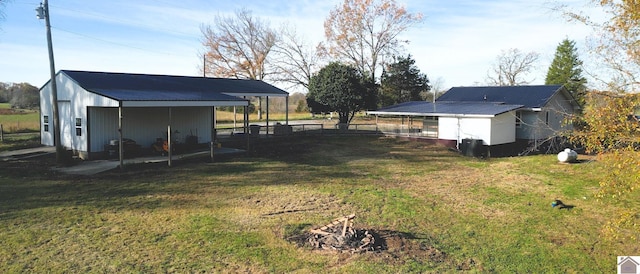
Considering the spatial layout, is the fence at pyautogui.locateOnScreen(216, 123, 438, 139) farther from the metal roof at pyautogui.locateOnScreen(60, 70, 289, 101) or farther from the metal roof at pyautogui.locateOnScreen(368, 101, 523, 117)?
the metal roof at pyautogui.locateOnScreen(60, 70, 289, 101)

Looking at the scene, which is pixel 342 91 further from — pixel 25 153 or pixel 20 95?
pixel 20 95

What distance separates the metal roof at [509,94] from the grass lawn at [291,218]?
8.64m

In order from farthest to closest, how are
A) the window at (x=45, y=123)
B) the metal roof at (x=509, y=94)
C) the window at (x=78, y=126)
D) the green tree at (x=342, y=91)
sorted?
the green tree at (x=342, y=91) < the metal roof at (x=509, y=94) < the window at (x=45, y=123) < the window at (x=78, y=126)

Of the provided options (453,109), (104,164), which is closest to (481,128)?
(453,109)

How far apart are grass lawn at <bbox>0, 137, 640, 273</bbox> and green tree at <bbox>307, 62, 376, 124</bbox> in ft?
48.3

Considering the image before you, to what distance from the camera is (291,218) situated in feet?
33.9

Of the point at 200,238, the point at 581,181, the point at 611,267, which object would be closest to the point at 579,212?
the point at 611,267

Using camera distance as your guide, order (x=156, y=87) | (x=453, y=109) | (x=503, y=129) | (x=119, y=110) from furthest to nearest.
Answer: (x=453, y=109)
(x=503, y=129)
(x=156, y=87)
(x=119, y=110)

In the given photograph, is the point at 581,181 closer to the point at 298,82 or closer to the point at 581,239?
the point at 581,239

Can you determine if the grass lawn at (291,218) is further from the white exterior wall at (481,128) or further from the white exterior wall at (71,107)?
the white exterior wall at (481,128)

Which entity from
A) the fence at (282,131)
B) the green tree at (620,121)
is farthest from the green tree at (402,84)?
the green tree at (620,121)

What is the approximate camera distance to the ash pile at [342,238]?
27.4 feet

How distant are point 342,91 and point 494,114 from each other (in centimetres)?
1246

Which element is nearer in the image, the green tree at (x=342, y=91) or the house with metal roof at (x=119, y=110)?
the house with metal roof at (x=119, y=110)
